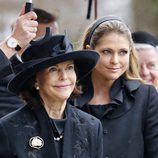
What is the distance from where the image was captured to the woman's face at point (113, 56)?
420 cm

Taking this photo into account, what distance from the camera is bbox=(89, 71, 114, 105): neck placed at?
429cm

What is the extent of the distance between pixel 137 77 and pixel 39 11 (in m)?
1.41

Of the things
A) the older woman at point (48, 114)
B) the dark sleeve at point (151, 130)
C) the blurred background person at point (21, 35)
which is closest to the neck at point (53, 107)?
the older woman at point (48, 114)

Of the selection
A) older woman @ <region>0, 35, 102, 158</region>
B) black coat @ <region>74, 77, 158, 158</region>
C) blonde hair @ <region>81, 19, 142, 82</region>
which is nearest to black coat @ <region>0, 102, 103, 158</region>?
older woman @ <region>0, 35, 102, 158</region>

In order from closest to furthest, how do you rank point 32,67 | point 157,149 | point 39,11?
point 32,67
point 157,149
point 39,11

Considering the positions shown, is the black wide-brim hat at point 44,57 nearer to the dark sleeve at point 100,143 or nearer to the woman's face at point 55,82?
the woman's face at point 55,82

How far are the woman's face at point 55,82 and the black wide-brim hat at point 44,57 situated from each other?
0.06 m

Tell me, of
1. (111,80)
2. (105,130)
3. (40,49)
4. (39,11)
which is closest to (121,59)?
(111,80)

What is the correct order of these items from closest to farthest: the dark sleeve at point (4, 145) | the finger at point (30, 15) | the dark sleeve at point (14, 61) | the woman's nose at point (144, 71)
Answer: the dark sleeve at point (4, 145) → the dark sleeve at point (14, 61) → the finger at point (30, 15) → the woman's nose at point (144, 71)

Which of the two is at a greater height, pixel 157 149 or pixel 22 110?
pixel 22 110

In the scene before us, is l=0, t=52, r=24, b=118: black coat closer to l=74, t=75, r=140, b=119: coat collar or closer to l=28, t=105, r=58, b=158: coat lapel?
l=74, t=75, r=140, b=119: coat collar

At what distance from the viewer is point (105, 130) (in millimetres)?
4199

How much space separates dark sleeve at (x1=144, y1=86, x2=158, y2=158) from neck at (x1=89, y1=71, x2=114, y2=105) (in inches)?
10.2

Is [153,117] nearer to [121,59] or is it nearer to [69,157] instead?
[121,59]
